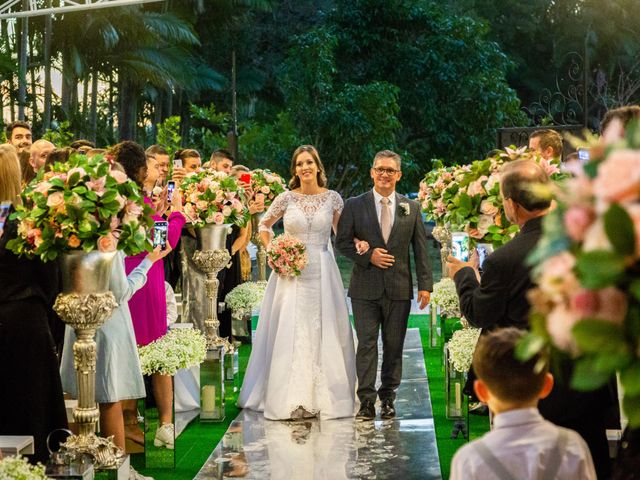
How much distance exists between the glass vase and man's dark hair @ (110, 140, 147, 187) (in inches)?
95.9

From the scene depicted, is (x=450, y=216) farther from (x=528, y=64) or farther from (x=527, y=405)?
(x=528, y=64)

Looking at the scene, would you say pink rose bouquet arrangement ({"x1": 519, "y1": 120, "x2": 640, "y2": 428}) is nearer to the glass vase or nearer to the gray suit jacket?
the gray suit jacket

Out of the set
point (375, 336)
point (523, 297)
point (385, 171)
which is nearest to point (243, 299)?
point (375, 336)

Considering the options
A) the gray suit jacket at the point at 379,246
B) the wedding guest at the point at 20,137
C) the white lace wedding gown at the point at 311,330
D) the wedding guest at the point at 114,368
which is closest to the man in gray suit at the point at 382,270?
the gray suit jacket at the point at 379,246

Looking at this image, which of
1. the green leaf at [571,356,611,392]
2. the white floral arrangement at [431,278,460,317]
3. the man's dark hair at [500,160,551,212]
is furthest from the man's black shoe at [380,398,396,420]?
the green leaf at [571,356,611,392]

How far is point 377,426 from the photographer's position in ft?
31.4

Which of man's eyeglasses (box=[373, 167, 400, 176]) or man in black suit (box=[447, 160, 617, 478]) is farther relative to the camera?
man's eyeglasses (box=[373, 167, 400, 176])

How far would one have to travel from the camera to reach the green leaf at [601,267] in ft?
7.62

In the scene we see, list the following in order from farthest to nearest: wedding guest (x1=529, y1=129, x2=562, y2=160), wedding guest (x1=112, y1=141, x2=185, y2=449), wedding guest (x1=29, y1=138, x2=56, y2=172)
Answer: wedding guest (x1=29, y1=138, x2=56, y2=172), wedding guest (x1=529, y1=129, x2=562, y2=160), wedding guest (x1=112, y1=141, x2=185, y2=449)

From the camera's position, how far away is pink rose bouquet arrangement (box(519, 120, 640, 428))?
7.63 ft

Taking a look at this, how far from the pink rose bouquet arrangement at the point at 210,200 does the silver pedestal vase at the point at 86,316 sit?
3.71 m

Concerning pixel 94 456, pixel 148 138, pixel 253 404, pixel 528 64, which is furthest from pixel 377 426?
pixel 528 64

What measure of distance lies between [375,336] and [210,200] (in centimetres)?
182

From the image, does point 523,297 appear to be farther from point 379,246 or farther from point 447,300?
point 447,300
